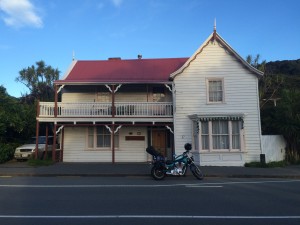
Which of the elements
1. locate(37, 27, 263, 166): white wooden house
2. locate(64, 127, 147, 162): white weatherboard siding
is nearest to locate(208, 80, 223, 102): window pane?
locate(37, 27, 263, 166): white wooden house

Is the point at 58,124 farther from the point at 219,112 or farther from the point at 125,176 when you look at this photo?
the point at 219,112

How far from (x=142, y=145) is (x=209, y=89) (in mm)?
5706

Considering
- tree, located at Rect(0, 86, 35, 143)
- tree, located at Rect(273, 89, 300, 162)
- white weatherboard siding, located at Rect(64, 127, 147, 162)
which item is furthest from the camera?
white weatherboard siding, located at Rect(64, 127, 147, 162)

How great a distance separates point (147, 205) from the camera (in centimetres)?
819

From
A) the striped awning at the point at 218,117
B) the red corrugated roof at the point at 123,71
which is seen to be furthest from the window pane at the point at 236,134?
the red corrugated roof at the point at 123,71

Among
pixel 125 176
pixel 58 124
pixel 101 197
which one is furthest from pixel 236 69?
pixel 101 197

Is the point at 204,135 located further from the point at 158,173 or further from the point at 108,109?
the point at 158,173

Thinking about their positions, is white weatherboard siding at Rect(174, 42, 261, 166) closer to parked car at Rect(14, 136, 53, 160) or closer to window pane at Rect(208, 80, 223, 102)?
window pane at Rect(208, 80, 223, 102)

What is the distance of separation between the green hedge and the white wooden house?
2.87 m

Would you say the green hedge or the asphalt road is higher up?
the green hedge

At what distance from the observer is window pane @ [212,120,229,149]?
2036 cm

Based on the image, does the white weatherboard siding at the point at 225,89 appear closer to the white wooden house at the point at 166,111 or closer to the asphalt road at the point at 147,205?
the white wooden house at the point at 166,111

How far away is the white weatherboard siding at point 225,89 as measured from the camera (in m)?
20.8

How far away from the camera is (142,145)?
22.8 meters
